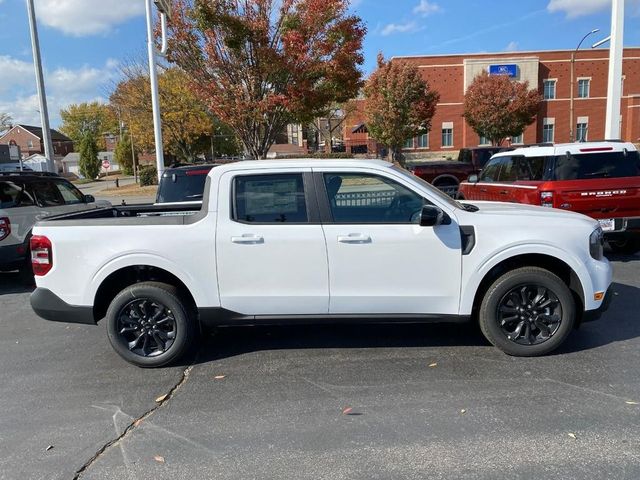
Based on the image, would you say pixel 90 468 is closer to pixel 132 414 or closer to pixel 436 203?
pixel 132 414

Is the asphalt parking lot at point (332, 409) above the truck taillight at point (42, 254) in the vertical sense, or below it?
below

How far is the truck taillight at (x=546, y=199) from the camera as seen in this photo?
751 cm

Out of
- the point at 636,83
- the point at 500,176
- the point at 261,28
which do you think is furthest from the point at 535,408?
the point at 636,83

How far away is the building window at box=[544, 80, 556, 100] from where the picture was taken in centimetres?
4672

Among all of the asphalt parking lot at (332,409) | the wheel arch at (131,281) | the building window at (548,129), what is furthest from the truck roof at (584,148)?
the building window at (548,129)

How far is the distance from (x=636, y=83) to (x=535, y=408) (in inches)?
2165

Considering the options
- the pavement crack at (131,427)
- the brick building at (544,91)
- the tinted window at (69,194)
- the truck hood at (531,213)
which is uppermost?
the brick building at (544,91)

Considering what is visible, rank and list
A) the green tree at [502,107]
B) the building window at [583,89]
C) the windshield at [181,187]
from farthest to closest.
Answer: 1. the building window at [583,89]
2. the green tree at [502,107]
3. the windshield at [181,187]

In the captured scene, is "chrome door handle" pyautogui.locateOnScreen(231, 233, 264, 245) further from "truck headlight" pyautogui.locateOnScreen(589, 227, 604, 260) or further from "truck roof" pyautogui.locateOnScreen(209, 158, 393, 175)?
"truck headlight" pyautogui.locateOnScreen(589, 227, 604, 260)

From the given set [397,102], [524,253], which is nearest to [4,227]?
[524,253]

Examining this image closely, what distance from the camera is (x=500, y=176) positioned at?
29.9 ft

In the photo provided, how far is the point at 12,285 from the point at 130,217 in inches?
203

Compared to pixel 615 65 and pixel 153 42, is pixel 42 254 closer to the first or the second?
pixel 153 42

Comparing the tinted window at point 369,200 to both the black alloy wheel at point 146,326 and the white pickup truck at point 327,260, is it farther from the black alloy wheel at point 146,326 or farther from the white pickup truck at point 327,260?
the black alloy wheel at point 146,326
